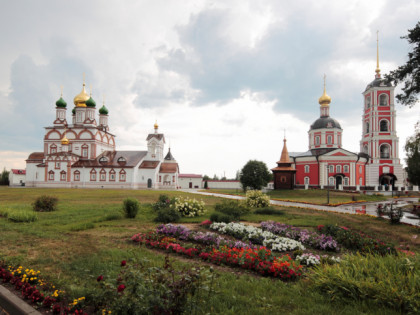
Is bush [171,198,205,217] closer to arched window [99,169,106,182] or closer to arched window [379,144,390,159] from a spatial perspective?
arched window [99,169,106,182]

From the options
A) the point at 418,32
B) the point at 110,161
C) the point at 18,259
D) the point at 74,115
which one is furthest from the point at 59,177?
the point at 418,32

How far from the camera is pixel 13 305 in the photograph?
432 cm

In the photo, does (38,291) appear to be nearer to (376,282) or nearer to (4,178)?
(376,282)

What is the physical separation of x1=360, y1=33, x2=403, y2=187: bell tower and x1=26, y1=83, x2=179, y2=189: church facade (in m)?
34.3

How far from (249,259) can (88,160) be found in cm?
5111

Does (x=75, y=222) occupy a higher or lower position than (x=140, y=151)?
lower

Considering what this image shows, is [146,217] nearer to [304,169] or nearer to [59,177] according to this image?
[304,169]

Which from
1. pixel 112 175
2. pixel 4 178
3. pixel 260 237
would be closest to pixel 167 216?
pixel 260 237

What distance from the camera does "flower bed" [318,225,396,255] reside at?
7.34m

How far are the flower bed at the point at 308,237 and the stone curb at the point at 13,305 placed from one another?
273 inches

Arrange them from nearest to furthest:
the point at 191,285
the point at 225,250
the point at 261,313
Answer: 1. the point at 191,285
2. the point at 261,313
3. the point at 225,250

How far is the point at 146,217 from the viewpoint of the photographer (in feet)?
43.2

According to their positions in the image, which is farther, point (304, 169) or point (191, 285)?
point (304, 169)

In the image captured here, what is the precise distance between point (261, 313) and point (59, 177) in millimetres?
53560
